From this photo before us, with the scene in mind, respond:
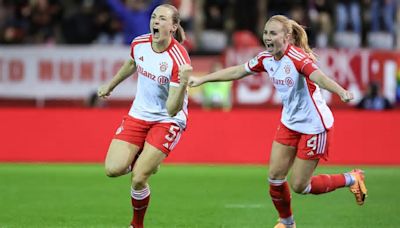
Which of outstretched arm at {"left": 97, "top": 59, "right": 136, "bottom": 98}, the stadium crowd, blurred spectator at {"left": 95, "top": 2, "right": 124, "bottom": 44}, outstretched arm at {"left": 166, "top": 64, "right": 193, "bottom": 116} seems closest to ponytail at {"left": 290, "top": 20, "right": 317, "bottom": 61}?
outstretched arm at {"left": 166, "top": 64, "right": 193, "bottom": 116}

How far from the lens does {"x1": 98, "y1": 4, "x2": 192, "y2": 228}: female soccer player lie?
873 centimetres

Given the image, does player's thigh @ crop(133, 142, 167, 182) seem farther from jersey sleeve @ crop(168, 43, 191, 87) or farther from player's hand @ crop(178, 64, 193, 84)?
player's hand @ crop(178, 64, 193, 84)

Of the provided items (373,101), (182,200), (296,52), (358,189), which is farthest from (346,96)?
(373,101)

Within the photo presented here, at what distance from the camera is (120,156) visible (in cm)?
880

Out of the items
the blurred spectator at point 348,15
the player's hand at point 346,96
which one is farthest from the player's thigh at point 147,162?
the blurred spectator at point 348,15

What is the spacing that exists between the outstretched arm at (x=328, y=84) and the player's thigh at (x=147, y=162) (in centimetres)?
159

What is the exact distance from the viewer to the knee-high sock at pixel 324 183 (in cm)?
917

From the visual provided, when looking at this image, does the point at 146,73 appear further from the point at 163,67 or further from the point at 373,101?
the point at 373,101

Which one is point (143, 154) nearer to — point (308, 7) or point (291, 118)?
point (291, 118)

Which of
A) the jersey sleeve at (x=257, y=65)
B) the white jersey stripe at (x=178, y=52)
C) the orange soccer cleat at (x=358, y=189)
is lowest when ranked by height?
the orange soccer cleat at (x=358, y=189)

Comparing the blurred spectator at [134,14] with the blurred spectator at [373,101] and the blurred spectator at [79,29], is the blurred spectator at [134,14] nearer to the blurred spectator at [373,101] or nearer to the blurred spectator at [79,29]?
the blurred spectator at [79,29]

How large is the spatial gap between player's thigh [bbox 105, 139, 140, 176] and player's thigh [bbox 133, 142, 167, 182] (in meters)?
0.10

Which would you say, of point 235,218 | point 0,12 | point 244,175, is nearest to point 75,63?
point 0,12

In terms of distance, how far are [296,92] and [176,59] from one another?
117 cm
